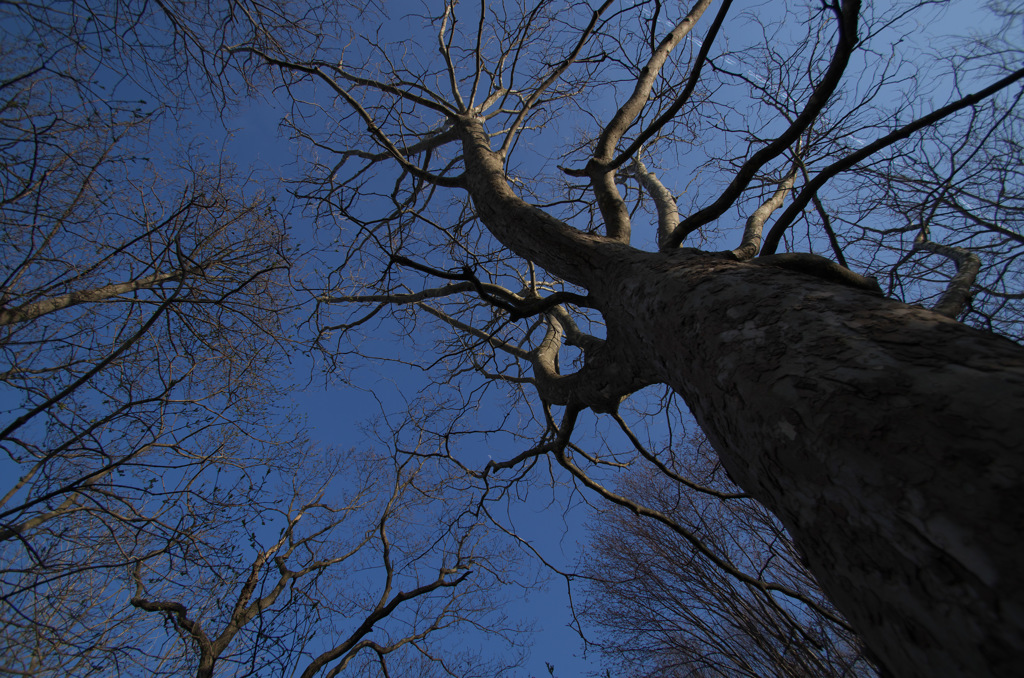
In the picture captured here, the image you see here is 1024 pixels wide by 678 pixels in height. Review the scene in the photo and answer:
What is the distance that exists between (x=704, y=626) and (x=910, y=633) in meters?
3.02

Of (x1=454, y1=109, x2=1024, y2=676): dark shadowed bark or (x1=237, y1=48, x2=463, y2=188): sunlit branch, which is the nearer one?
(x1=454, y1=109, x2=1024, y2=676): dark shadowed bark

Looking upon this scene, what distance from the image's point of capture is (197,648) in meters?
4.03

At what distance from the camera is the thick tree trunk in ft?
1.54

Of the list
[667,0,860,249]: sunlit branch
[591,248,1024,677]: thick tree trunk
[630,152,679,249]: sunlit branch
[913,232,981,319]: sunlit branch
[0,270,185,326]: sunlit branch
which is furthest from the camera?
[630,152,679,249]: sunlit branch

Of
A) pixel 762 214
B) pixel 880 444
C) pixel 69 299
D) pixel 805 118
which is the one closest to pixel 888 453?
pixel 880 444

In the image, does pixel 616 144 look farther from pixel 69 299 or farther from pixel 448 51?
pixel 69 299

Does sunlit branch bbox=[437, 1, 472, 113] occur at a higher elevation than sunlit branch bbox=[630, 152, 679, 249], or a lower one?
higher

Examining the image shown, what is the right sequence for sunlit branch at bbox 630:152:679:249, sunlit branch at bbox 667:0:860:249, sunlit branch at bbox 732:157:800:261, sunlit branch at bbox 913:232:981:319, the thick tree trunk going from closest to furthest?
the thick tree trunk, sunlit branch at bbox 667:0:860:249, sunlit branch at bbox 913:232:981:319, sunlit branch at bbox 732:157:800:261, sunlit branch at bbox 630:152:679:249

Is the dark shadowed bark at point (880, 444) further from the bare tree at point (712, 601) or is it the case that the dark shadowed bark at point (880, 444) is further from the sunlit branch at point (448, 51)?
the sunlit branch at point (448, 51)

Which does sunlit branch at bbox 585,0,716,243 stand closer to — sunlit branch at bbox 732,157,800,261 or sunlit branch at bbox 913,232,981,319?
sunlit branch at bbox 732,157,800,261

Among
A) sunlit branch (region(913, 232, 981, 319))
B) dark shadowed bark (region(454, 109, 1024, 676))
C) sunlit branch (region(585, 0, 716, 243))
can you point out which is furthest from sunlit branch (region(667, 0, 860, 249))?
sunlit branch (region(913, 232, 981, 319))

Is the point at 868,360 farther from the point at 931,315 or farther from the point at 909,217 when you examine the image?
the point at 909,217

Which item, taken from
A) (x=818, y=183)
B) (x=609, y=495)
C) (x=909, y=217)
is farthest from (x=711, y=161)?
(x=609, y=495)

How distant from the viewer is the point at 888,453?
600 mm
